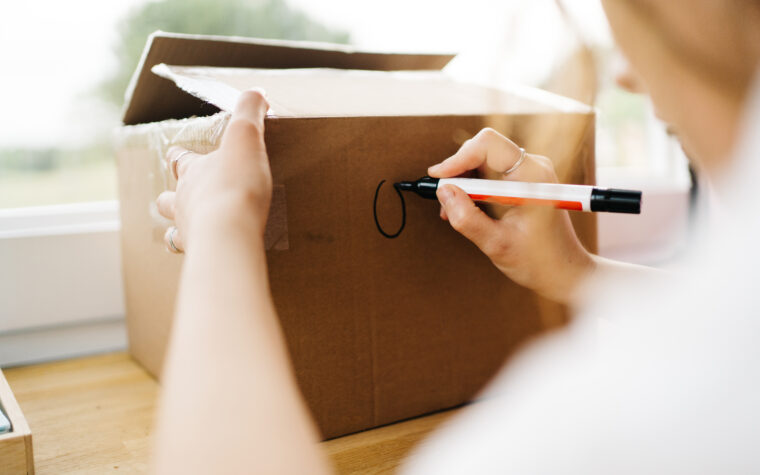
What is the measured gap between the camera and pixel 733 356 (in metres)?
0.29

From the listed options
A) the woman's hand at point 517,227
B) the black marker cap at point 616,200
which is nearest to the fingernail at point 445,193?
the woman's hand at point 517,227

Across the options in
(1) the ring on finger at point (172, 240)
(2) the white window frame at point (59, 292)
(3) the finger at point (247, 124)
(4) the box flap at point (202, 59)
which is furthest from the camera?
(2) the white window frame at point (59, 292)

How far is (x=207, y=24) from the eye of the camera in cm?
95

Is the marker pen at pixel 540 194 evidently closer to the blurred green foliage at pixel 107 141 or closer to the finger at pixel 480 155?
the finger at pixel 480 155

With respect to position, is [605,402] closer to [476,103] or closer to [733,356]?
[733,356]

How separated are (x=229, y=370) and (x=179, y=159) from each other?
0.25m

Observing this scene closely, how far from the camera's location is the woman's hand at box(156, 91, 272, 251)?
34cm

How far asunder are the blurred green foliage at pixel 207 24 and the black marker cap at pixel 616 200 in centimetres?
66

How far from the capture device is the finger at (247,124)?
1.28 ft

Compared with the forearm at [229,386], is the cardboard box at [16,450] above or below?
below

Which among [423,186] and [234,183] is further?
[423,186]

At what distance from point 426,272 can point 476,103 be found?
0.58 feet

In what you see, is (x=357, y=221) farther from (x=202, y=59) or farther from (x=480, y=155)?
(x=202, y=59)

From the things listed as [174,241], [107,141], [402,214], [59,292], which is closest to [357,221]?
[402,214]
